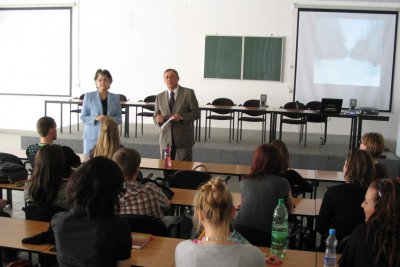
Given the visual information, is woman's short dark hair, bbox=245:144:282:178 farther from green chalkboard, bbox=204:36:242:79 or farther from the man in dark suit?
green chalkboard, bbox=204:36:242:79

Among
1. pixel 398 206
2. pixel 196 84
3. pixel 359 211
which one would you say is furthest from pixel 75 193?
pixel 196 84

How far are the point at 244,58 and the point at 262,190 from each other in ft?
24.0

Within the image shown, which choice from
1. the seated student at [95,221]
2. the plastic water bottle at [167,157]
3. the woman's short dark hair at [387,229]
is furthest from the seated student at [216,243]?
the plastic water bottle at [167,157]

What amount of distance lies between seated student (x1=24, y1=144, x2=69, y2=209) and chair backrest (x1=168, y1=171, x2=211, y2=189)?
4.70ft

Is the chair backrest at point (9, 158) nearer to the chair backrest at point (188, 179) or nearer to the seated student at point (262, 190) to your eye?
the chair backrest at point (188, 179)

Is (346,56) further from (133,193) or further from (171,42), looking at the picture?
(133,193)

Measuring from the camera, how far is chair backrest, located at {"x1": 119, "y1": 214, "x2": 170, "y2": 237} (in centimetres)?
279

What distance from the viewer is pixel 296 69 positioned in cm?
988

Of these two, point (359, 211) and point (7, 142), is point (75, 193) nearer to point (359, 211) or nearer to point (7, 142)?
point (359, 211)

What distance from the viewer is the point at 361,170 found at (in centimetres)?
298

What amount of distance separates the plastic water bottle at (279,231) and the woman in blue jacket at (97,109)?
274 centimetres

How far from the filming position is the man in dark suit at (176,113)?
5.54 meters

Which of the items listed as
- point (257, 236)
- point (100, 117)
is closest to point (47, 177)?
point (257, 236)

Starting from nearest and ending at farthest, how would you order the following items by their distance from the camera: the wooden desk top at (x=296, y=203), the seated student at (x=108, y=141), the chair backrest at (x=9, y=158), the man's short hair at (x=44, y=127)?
the wooden desk top at (x=296, y=203) → the seated student at (x=108, y=141) → the man's short hair at (x=44, y=127) → the chair backrest at (x=9, y=158)
